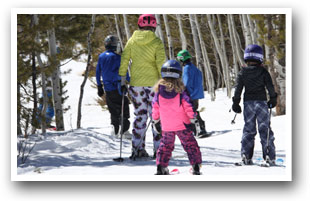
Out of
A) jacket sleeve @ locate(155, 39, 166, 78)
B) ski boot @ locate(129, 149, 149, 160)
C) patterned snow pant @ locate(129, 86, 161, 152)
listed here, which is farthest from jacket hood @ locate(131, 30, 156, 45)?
ski boot @ locate(129, 149, 149, 160)

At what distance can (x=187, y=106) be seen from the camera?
500cm

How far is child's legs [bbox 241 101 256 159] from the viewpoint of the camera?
5730 mm

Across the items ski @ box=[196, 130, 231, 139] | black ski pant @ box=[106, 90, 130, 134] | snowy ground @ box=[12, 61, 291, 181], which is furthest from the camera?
ski @ box=[196, 130, 231, 139]

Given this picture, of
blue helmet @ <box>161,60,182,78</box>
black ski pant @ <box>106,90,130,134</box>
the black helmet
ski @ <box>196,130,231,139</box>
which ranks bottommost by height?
ski @ <box>196,130,231,139</box>

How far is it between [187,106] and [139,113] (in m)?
1.24

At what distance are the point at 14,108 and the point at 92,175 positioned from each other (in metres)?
1.17

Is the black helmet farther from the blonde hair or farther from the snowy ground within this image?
the blonde hair

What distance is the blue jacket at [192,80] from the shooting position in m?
7.92

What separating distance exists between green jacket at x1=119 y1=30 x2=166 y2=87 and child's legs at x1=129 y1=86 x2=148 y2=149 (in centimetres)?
10

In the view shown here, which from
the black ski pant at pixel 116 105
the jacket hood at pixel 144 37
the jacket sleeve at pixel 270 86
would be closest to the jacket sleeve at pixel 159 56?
the jacket hood at pixel 144 37

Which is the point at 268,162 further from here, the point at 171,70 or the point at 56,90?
the point at 56,90

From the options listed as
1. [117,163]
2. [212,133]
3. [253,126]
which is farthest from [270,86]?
[212,133]

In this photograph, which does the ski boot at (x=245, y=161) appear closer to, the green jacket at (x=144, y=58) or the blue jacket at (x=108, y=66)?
the green jacket at (x=144, y=58)
